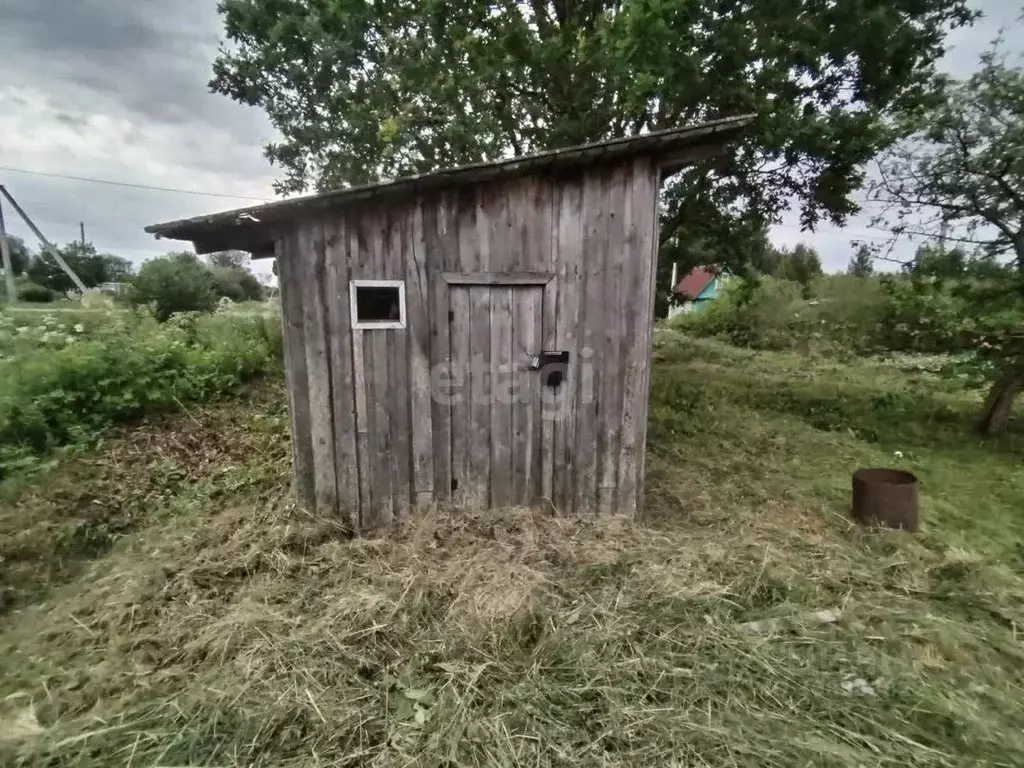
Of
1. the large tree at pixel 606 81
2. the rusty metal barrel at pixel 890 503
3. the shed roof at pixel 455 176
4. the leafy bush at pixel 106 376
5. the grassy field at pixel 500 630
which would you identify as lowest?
the grassy field at pixel 500 630

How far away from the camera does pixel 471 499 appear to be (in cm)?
433

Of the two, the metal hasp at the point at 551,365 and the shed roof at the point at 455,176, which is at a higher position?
Result: the shed roof at the point at 455,176

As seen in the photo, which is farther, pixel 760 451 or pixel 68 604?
pixel 760 451

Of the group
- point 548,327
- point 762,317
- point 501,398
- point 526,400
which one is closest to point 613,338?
point 548,327

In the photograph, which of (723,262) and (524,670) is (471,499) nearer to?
(524,670)

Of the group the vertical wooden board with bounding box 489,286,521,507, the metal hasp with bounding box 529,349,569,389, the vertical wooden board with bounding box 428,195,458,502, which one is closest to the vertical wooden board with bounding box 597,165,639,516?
the metal hasp with bounding box 529,349,569,389

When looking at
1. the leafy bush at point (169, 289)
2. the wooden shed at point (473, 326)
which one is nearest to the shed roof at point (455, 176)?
the wooden shed at point (473, 326)

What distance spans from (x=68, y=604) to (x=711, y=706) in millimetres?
4055

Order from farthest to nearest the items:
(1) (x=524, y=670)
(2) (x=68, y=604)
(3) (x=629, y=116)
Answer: (3) (x=629, y=116), (2) (x=68, y=604), (1) (x=524, y=670)

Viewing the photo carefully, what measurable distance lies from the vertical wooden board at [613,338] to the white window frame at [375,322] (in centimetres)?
166

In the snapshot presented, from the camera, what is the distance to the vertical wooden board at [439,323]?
387 cm

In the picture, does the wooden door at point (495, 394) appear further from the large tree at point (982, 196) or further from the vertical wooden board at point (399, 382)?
the large tree at point (982, 196)

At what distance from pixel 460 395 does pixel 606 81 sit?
6.31 metres

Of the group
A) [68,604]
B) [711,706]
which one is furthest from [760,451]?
[68,604]
